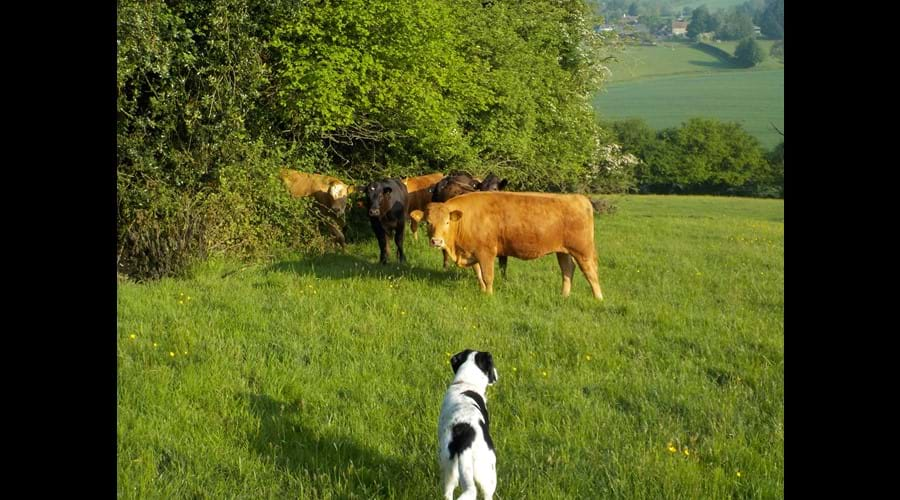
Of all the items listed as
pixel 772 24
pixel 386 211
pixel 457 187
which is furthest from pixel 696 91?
pixel 386 211

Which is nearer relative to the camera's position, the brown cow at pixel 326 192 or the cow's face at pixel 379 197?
the cow's face at pixel 379 197

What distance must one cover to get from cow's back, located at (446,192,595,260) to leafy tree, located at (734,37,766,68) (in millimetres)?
120013

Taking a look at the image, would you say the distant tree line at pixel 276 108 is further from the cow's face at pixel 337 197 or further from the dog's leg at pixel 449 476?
the dog's leg at pixel 449 476

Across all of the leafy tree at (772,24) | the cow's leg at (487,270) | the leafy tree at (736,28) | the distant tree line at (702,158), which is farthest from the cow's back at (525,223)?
the leafy tree at (736,28)

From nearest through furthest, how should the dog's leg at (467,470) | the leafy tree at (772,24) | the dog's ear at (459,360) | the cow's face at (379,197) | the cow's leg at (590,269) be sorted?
1. the dog's leg at (467,470)
2. the dog's ear at (459,360)
3. the cow's leg at (590,269)
4. the cow's face at (379,197)
5. the leafy tree at (772,24)

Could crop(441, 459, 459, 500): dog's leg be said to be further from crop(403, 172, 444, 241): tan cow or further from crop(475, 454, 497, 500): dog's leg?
crop(403, 172, 444, 241): tan cow

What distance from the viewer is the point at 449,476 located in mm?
4148

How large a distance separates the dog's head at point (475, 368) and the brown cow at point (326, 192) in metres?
11.0

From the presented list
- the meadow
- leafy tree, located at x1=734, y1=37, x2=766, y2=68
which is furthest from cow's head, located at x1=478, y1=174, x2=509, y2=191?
leafy tree, located at x1=734, y1=37, x2=766, y2=68

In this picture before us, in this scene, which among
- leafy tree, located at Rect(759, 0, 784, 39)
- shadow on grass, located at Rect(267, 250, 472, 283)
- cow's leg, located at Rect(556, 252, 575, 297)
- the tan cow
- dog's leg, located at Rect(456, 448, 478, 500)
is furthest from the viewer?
leafy tree, located at Rect(759, 0, 784, 39)

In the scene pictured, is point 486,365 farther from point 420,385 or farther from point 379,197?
point 379,197

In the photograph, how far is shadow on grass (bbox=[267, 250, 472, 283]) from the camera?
40.6 feet

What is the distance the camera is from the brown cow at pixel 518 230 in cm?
1139

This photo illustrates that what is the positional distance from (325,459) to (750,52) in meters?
128
